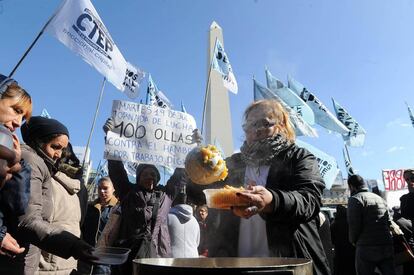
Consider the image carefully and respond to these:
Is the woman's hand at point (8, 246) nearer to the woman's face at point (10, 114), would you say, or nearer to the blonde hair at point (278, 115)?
the woman's face at point (10, 114)

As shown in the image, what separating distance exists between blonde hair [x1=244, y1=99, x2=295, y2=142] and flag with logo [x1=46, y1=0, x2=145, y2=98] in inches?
147

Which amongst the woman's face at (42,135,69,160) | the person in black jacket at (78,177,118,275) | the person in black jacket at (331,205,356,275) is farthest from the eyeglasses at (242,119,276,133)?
the person in black jacket at (331,205,356,275)

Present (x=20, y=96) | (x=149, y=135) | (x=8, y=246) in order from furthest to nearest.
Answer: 1. (x=149, y=135)
2. (x=20, y=96)
3. (x=8, y=246)

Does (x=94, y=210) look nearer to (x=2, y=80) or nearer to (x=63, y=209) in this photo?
(x=63, y=209)

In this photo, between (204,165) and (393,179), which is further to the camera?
(393,179)

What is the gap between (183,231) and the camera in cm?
417

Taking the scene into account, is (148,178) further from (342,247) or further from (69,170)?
(342,247)

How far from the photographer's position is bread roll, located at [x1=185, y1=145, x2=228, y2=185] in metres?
1.73

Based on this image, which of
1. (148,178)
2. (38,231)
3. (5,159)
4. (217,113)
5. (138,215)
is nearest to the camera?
(5,159)

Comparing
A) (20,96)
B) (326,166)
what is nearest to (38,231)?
(20,96)

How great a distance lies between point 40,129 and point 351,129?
446 inches

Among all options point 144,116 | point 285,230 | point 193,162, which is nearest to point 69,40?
point 144,116

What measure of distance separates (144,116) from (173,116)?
0.39 metres

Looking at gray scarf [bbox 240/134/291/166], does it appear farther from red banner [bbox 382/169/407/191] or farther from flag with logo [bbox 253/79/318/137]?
red banner [bbox 382/169/407/191]
